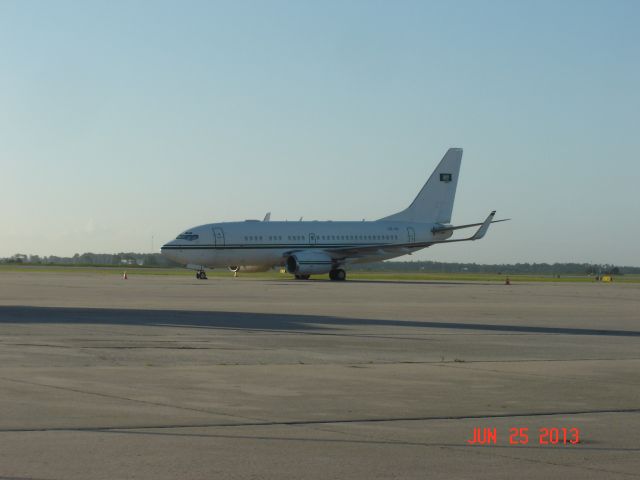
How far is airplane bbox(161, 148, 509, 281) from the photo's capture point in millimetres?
63875

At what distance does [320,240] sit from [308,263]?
3335 mm

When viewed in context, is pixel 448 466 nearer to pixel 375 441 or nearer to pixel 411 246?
pixel 375 441

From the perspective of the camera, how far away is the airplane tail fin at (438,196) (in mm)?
75062

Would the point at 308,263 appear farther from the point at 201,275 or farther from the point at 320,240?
the point at 201,275

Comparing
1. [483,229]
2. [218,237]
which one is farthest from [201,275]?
[483,229]

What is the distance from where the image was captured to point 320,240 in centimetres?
6762

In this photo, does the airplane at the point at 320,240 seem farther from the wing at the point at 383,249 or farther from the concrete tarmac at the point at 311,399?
the concrete tarmac at the point at 311,399

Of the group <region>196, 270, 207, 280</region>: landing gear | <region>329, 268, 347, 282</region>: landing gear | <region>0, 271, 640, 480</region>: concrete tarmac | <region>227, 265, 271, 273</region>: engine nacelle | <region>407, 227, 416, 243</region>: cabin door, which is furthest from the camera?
<region>407, 227, 416, 243</region>: cabin door

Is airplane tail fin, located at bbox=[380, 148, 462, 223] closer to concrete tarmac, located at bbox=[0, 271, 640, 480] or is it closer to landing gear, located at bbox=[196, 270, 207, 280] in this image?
landing gear, located at bbox=[196, 270, 207, 280]

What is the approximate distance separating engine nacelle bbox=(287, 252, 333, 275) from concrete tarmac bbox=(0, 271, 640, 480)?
40896 mm

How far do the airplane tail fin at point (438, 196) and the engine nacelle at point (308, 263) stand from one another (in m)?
10.1

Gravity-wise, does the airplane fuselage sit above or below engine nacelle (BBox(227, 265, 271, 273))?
above

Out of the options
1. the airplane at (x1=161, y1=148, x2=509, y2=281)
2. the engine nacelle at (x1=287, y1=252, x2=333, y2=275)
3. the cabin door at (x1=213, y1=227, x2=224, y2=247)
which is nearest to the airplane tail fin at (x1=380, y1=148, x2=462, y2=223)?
the airplane at (x1=161, y1=148, x2=509, y2=281)

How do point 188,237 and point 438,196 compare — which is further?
point 438,196
